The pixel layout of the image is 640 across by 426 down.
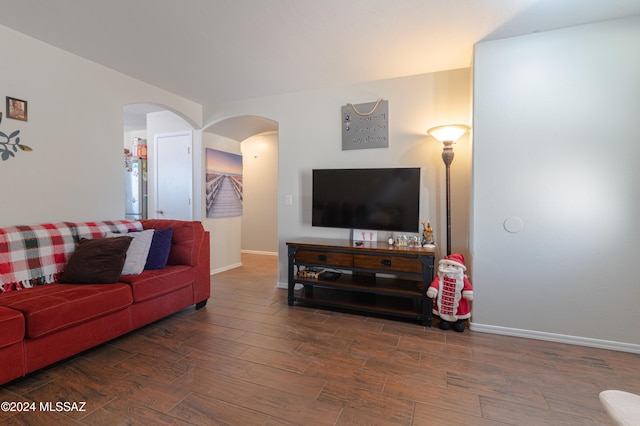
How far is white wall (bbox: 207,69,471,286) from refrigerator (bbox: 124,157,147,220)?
1936mm

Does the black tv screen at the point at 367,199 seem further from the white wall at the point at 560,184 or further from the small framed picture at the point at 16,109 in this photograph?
the small framed picture at the point at 16,109

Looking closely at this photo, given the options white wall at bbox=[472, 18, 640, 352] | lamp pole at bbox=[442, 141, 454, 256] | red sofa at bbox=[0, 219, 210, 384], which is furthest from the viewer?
lamp pole at bbox=[442, 141, 454, 256]

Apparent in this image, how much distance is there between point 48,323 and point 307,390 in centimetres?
165

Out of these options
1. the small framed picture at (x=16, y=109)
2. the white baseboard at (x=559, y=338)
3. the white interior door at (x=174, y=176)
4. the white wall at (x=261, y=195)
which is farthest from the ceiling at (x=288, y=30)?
the white wall at (x=261, y=195)

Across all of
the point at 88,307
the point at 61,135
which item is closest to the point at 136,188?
the point at 61,135

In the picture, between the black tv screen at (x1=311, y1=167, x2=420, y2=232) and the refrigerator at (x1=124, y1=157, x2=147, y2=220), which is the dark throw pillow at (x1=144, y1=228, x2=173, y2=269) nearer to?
the black tv screen at (x1=311, y1=167, x2=420, y2=232)

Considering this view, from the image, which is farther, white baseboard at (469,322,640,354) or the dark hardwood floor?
white baseboard at (469,322,640,354)

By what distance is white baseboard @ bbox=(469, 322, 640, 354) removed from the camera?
2242 mm

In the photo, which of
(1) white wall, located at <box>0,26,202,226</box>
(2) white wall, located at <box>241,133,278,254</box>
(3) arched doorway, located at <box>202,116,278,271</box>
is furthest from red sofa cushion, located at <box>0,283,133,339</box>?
(2) white wall, located at <box>241,133,278,254</box>

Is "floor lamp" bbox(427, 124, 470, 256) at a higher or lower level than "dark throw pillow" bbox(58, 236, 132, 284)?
higher

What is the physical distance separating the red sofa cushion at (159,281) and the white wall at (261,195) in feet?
10.7

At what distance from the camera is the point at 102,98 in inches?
121

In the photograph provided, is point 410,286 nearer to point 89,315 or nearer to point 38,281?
point 89,315

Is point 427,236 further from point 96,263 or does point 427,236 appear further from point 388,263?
point 96,263
